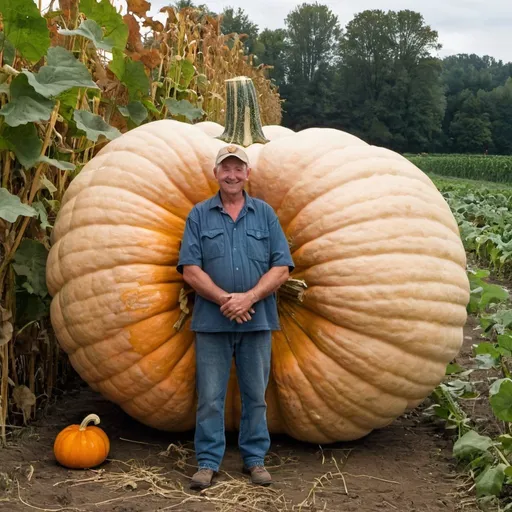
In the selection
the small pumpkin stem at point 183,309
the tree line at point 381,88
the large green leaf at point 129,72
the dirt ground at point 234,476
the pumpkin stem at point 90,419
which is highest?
the tree line at point 381,88

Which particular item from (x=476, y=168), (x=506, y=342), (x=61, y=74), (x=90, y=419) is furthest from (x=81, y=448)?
(x=476, y=168)

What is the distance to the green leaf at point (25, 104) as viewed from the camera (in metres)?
3.39

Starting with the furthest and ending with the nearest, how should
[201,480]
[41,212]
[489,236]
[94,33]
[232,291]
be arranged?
[489,236] < [94,33] < [41,212] < [232,291] < [201,480]

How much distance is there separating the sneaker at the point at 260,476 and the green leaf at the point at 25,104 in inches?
68.0

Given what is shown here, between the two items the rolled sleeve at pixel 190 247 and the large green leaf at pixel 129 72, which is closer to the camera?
the rolled sleeve at pixel 190 247

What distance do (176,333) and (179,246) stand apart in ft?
1.29

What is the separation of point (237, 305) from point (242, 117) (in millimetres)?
1163

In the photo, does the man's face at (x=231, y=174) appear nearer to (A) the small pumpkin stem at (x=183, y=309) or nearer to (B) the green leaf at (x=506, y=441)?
(A) the small pumpkin stem at (x=183, y=309)

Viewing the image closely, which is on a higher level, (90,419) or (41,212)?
(41,212)

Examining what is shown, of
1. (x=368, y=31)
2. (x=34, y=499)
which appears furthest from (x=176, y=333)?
(x=368, y=31)

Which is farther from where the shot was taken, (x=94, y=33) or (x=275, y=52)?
(x=275, y=52)

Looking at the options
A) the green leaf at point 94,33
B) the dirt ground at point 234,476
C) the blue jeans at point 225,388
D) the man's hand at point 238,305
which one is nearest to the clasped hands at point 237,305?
the man's hand at point 238,305

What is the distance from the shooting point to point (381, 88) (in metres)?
78.6

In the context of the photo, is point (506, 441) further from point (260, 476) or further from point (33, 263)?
point (33, 263)
